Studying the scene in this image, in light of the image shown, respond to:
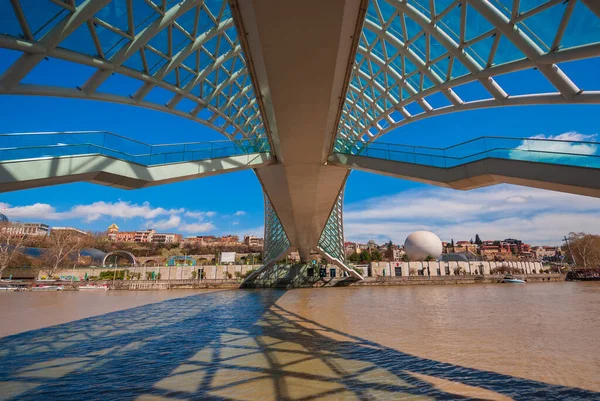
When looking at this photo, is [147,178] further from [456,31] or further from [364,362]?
[456,31]

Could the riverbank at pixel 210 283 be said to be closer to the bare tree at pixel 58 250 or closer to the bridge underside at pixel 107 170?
the bare tree at pixel 58 250

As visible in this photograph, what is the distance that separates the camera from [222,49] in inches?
795

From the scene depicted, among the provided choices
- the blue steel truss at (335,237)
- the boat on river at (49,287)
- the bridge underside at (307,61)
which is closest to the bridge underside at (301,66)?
the bridge underside at (307,61)

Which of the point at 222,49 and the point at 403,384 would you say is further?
the point at 222,49

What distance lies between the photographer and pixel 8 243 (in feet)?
185

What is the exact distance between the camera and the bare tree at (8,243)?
5560cm

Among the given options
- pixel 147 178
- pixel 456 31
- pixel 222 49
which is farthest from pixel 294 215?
pixel 456 31

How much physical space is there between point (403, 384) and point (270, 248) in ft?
159

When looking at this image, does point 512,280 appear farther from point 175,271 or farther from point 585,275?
point 175,271

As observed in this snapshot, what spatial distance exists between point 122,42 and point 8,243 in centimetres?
6331

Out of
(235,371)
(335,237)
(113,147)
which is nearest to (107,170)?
(113,147)

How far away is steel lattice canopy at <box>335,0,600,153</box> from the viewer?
10328mm

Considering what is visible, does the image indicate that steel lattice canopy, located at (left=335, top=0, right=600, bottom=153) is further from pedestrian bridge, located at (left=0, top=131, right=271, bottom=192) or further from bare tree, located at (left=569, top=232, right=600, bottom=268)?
bare tree, located at (left=569, top=232, right=600, bottom=268)

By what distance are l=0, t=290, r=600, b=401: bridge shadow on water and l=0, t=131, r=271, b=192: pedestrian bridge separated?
5.92 meters
